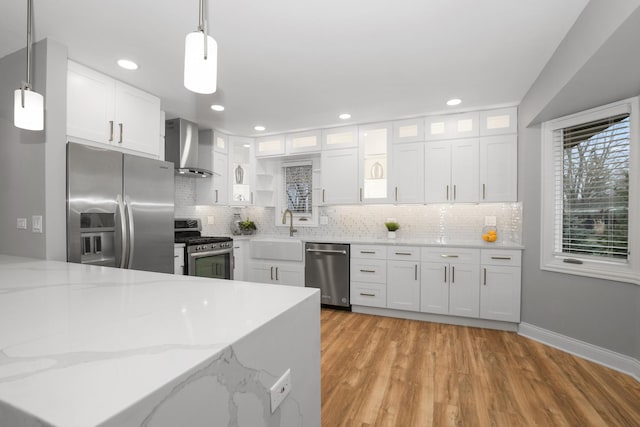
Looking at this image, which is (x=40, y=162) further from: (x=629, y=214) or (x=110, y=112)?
(x=629, y=214)

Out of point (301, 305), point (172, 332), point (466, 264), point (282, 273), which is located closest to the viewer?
point (172, 332)

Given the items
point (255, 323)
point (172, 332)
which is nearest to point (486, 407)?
point (255, 323)

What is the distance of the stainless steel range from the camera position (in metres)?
3.47

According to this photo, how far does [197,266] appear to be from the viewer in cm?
354

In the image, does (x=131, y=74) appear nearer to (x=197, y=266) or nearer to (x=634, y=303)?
(x=197, y=266)

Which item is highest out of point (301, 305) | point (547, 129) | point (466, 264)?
point (547, 129)

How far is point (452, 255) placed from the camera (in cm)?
344

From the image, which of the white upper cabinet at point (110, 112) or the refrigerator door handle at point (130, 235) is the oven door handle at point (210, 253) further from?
the white upper cabinet at point (110, 112)

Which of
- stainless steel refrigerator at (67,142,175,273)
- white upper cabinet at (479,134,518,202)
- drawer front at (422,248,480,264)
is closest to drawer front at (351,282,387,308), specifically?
drawer front at (422,248,480,264)

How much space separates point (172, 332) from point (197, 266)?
121 inches

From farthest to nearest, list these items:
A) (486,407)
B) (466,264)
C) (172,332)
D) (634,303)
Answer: (466,264) → (634,303) → (486,407) → (172,332)

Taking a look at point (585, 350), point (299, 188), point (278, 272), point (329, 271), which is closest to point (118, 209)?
point (278, 272)

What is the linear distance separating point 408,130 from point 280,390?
3.62 metres

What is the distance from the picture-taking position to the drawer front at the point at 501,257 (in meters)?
3.21
